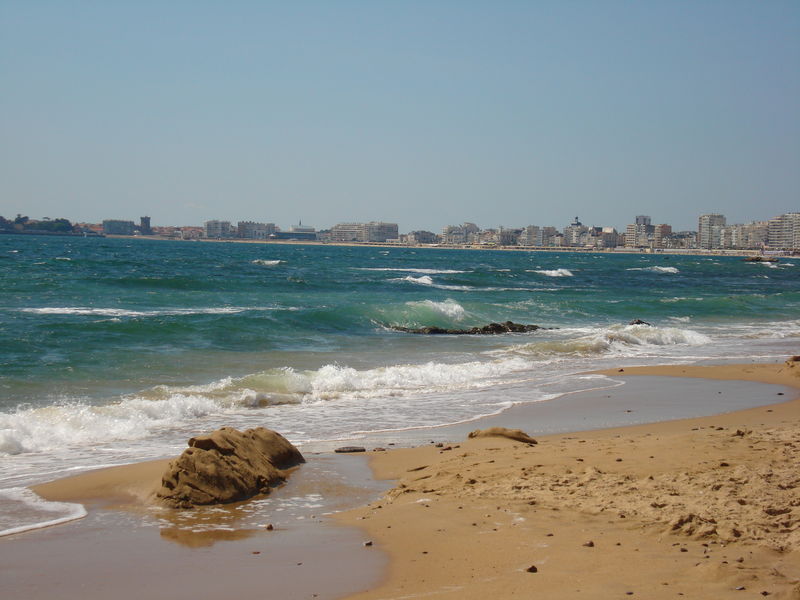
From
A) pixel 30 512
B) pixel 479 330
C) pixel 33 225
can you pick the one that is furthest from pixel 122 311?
pixel 33 225

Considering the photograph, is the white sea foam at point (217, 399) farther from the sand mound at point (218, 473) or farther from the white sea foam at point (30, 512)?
the sand mound at point (218, 473)

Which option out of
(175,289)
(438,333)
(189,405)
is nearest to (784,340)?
(438,333)

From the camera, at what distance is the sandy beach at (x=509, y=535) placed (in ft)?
16.0

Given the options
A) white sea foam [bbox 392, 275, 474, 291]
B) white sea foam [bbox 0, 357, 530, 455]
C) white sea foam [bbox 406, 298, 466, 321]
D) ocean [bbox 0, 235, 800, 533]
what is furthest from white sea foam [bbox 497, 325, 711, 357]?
white sea foam [bbox 392, 275, 474, 291]

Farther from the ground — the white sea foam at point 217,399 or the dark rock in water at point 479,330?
the white sea foam at point 217,399

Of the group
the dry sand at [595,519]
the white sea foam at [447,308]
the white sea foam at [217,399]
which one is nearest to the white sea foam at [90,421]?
the white sea foam at [217,399]

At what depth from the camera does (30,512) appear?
6.82 metres

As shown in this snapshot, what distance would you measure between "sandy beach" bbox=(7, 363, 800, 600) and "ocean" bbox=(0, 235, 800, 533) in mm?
1219

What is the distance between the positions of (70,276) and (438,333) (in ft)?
77.6

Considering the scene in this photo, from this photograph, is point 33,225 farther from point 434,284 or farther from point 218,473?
point 218,473

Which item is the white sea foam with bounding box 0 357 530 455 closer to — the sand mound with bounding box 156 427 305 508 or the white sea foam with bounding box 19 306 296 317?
the sand mound with bounding box 156 427 305 508

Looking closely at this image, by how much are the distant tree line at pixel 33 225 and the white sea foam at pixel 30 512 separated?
192797mm

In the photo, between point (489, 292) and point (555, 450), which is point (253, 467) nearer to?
point (555, 450)

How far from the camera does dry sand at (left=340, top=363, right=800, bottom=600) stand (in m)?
4.78
